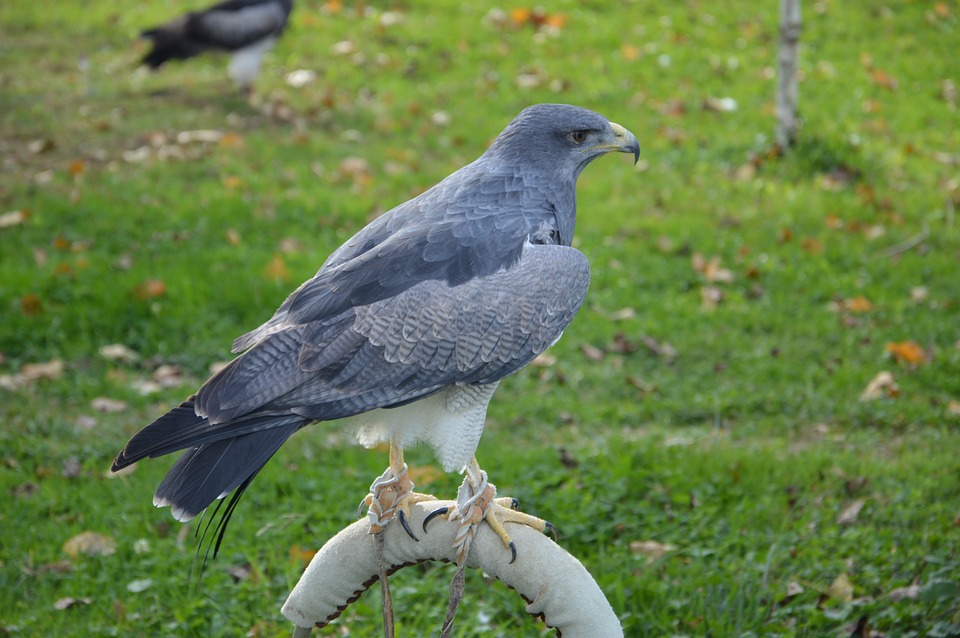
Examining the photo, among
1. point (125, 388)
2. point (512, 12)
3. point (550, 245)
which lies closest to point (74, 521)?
point (125, 388)

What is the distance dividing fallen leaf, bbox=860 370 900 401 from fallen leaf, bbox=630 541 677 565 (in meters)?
1.98

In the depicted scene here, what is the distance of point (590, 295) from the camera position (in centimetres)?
685

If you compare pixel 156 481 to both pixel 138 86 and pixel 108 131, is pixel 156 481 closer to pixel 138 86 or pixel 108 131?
pixel 108 131

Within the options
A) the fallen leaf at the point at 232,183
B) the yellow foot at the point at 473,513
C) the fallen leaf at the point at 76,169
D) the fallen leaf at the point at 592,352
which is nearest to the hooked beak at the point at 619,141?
the yellow foot at the point at 473,513

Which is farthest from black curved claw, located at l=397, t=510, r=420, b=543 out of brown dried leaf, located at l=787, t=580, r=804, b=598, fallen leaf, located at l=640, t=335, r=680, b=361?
fallen leaf, located at l=640, t=335, r=680, b=361

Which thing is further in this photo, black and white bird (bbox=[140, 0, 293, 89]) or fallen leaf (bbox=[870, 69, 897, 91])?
black and white bird (bbox=[140, 0, 293, 89])

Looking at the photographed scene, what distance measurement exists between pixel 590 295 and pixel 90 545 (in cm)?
363

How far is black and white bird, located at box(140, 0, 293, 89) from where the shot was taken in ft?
32.9

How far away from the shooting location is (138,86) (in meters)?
10.4

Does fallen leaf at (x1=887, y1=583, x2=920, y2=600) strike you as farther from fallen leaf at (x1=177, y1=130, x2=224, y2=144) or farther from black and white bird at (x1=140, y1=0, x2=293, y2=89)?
black and white bird at (x1=140, y1=0, x2=293, y2=89)

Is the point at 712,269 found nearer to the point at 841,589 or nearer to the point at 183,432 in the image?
the point at 841,589

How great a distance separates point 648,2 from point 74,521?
349 inches

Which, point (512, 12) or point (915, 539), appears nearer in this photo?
point (915, 539)

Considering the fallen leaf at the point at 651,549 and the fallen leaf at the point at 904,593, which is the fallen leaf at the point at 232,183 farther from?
the fallen leaf at the point at 904,593
